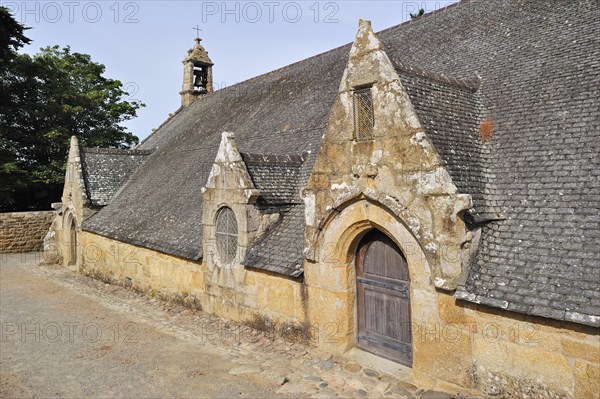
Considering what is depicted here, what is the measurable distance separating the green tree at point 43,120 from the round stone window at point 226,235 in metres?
19.9

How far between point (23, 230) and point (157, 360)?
1829 centimetres

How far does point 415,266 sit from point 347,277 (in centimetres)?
150

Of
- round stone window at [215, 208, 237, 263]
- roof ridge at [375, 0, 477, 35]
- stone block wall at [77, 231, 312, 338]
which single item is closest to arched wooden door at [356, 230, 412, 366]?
stone block wall at [77, 231, 312, 338]

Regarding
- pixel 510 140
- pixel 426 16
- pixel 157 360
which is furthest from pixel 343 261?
pixel 426 16

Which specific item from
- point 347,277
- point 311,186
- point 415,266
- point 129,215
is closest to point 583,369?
point 415,266

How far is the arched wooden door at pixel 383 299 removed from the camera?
700 cm

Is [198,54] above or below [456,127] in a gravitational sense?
above

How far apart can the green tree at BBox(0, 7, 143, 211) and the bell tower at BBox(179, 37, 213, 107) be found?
935 centimetres

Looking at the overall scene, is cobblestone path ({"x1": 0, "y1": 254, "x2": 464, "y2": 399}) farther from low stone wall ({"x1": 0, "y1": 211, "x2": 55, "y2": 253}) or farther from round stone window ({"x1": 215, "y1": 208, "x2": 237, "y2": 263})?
low stone wall ({"x1": 0, "y1": 211, "x2": 55, "y2": 253})

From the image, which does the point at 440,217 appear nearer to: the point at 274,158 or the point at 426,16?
the point at 274,158

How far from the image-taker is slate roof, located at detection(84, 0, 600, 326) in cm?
536

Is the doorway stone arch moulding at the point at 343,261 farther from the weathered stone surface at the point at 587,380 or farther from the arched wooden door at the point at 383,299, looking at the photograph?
A: the weathered stone surface at the point at 587,380

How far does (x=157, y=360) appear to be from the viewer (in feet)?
26.6

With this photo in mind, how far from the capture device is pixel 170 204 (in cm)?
1393
